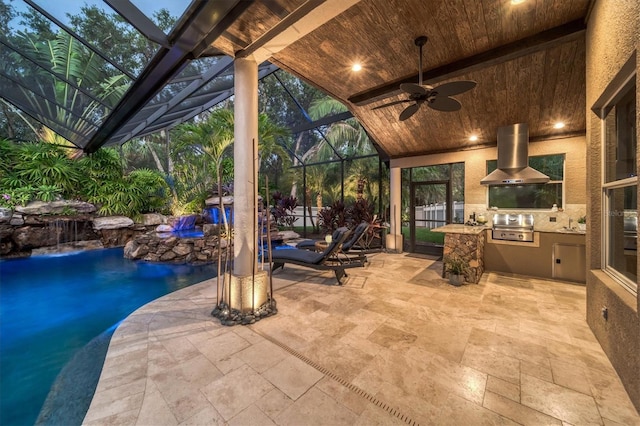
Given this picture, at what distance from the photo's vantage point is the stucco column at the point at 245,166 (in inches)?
133

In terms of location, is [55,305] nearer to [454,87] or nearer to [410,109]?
[410,109]

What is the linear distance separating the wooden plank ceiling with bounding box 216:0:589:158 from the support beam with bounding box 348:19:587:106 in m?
0.01

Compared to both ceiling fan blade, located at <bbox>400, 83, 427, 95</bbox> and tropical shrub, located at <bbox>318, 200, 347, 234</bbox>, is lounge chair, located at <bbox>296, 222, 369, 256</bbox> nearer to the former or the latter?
tropical shrub, located at <bbox>318, 200, 347, 234</bbox>

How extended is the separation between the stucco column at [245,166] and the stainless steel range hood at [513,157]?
5406 millimetres

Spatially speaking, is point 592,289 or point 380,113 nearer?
point 592,289

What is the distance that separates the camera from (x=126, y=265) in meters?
7.36

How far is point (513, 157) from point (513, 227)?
164 centimetres

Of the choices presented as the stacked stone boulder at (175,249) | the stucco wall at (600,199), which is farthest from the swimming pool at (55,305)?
the stucco wall at (600,199)

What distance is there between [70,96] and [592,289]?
1158 cm

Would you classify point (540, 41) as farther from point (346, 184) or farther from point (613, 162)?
point (346, 184)

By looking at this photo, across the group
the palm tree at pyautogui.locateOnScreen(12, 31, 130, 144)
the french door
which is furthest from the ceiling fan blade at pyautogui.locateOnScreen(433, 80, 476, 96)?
the palm tree at pyautogui.locateOnScreen(12, 31, 130, 144)

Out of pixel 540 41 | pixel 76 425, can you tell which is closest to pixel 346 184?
pixel 540 41

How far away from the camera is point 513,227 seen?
574 cm

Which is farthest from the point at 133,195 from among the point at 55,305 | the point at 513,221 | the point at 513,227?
the point at 513,221
